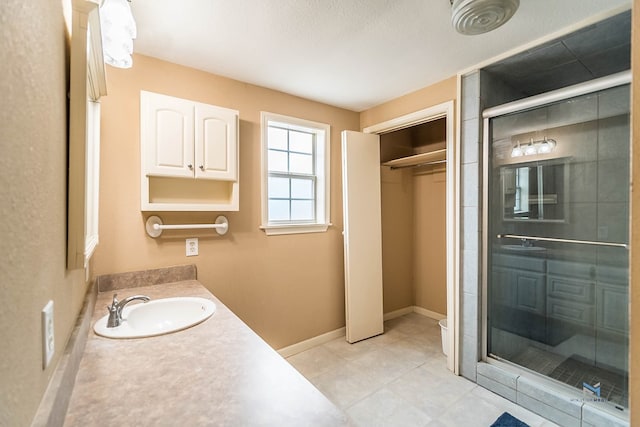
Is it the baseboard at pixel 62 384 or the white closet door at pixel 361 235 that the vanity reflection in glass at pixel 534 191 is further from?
the baseboard at pixel 62 384

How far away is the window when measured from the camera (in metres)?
2.56

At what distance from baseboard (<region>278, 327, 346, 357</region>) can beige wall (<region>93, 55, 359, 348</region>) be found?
53 mm

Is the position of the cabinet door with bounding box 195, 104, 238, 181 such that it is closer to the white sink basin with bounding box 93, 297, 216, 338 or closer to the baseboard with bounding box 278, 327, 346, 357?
the white sink basin with bounding box 93, 297, 216, 338

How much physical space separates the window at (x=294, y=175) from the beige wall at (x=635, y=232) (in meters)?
2.27

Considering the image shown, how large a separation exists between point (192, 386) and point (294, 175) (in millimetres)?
2144

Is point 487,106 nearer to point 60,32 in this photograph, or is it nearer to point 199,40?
point 199,40

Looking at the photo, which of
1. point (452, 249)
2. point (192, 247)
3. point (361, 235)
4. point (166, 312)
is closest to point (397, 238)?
point (361, 235)

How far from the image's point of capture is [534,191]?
6.82 ft

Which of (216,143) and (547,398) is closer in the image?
(547,398)

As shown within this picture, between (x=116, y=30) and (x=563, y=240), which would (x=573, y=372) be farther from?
(x=116, y=30)

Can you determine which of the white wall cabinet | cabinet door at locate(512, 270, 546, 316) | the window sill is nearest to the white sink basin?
the white wall cabinet

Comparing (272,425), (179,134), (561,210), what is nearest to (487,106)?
(561,210)

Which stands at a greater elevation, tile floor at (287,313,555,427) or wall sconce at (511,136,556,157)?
wall sconce at (511,136,556,157)

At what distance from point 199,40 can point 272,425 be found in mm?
2091
